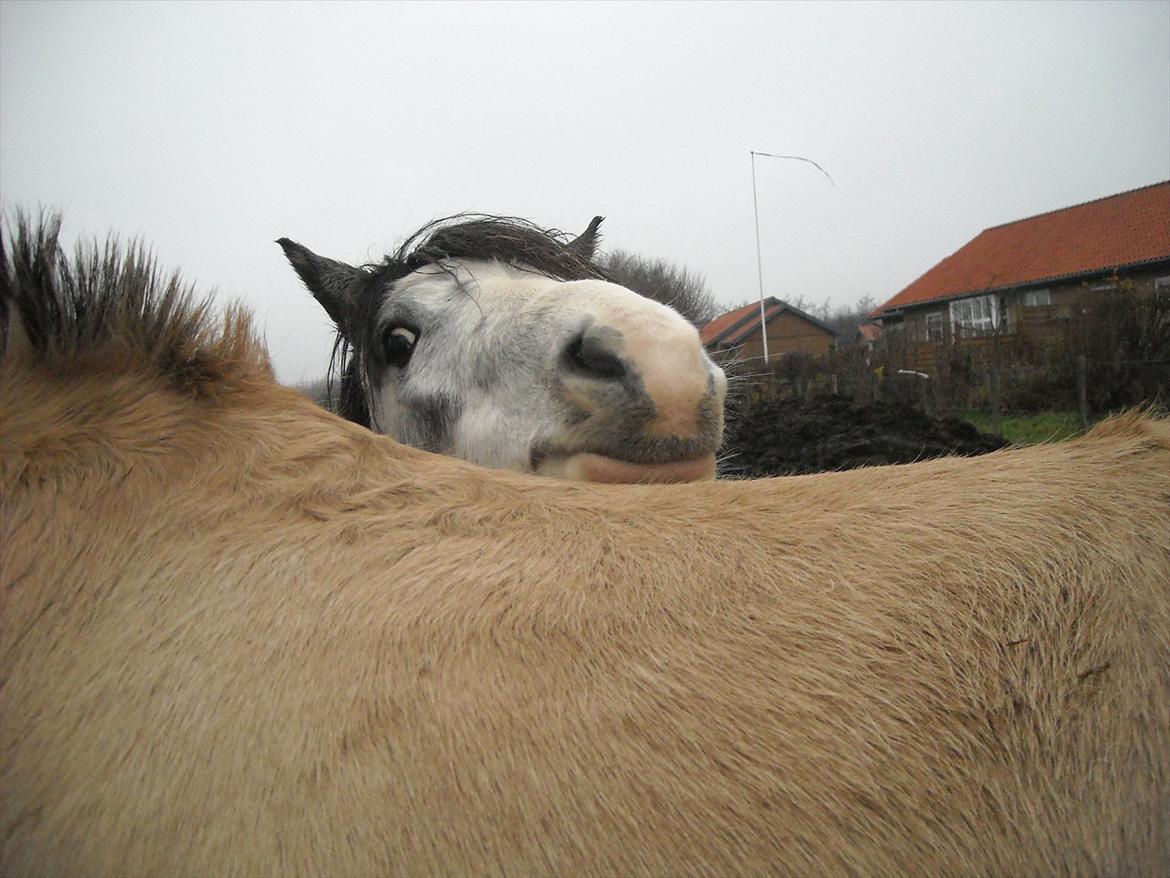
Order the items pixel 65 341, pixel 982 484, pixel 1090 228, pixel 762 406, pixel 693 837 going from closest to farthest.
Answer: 1. pixel 693 837
2. pixel 982 484
3. pixel 65 341
4. pixel 762 406
5. pixel 1090 228

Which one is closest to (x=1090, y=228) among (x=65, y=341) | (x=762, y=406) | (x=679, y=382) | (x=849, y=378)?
(x=849, y=378)

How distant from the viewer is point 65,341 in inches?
45.3

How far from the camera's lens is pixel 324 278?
12.1ft

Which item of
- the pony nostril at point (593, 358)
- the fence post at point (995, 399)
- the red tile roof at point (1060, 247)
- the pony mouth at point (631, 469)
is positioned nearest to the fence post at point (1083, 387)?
the fence post at point (995, 399)

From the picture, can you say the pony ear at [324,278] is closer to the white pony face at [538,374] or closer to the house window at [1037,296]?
the white pony face at [538,374]

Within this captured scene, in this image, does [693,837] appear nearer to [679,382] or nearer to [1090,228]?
[679,382]

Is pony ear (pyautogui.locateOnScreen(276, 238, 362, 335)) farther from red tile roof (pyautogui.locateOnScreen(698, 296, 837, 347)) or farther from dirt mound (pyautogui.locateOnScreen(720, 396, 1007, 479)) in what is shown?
red tile roof (pyautogui.locateOnScreen(698, 296, 837, 347))

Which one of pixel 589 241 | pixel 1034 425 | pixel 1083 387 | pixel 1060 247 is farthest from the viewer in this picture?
pixel 1060 247

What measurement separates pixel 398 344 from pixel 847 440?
6.45 meters

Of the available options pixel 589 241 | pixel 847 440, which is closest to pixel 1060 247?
pixel 847 440

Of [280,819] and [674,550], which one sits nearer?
[280,819]

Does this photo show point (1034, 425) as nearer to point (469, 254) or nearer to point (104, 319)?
point (469, 254)

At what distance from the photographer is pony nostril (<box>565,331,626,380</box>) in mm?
2186

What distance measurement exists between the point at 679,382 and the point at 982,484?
1.18 meters
